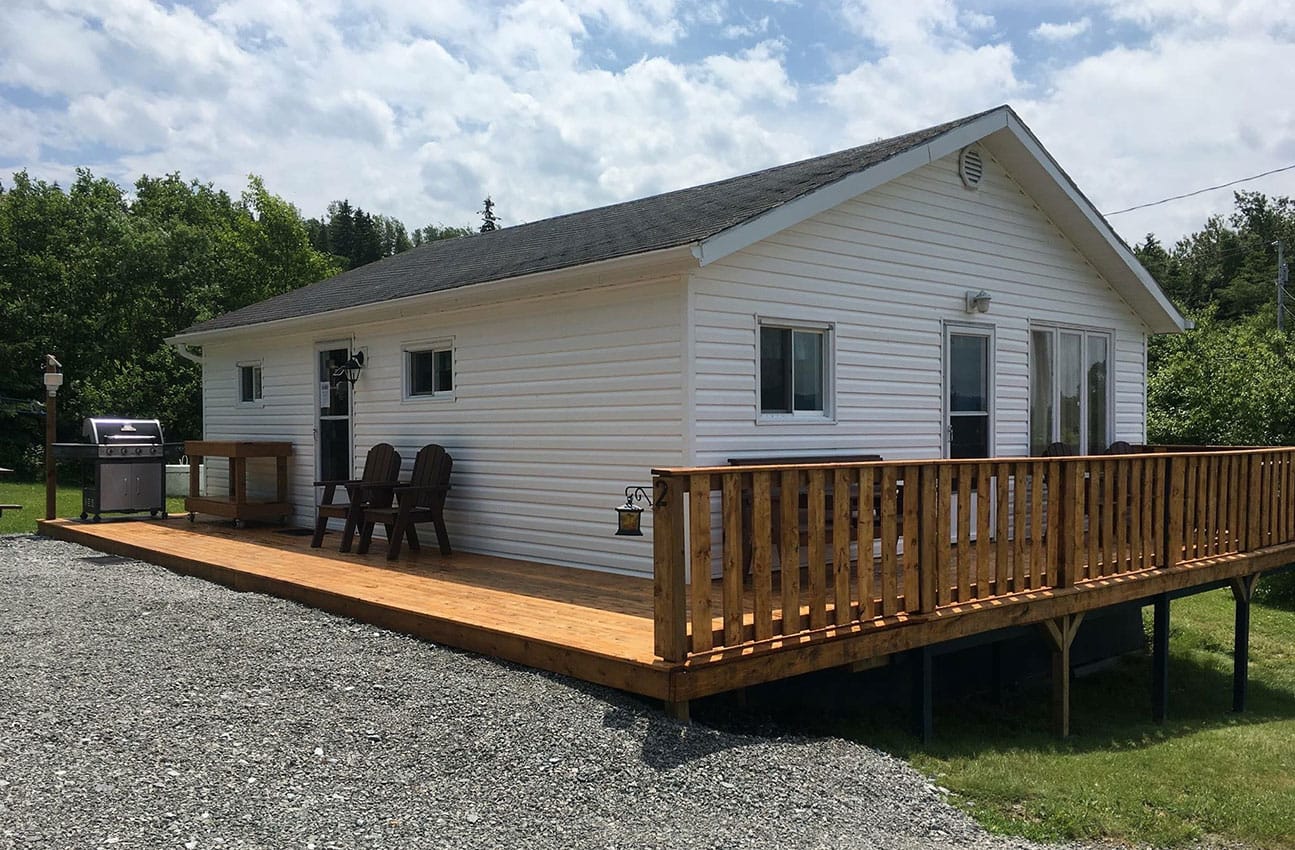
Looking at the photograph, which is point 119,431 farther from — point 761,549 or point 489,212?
point 489,212

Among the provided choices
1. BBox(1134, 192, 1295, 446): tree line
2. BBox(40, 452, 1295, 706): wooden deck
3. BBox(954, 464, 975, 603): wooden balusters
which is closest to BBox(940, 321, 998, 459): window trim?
BBox(40, 452, 1295, 706): wooden deck

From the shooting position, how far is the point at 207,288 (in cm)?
2594

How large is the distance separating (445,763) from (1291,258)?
178ft

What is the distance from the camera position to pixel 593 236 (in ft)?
28.6

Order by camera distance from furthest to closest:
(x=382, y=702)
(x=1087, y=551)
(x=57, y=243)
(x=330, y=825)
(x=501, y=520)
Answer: (x=57, y=243) < (x=501, y=520) < (x=1087, y=551) < (x=382, y=702) < (x=330, y=825)

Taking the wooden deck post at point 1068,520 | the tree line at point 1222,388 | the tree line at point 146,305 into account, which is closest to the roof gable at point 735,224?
the wooden deck post at point 1068,520

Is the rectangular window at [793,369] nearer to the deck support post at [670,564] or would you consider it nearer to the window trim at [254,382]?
the deck support post at [670,564]

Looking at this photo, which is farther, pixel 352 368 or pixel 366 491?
pixel 352 368

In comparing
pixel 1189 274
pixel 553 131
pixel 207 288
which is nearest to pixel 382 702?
pixel 553 131

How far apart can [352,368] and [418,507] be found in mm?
2265

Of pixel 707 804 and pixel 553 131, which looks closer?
pixel 707 804

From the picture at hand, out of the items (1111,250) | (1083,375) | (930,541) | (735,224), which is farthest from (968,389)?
(930,541)

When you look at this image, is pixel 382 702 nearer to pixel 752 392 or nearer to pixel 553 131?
pixel 752 392

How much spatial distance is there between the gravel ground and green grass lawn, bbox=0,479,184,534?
816cm
